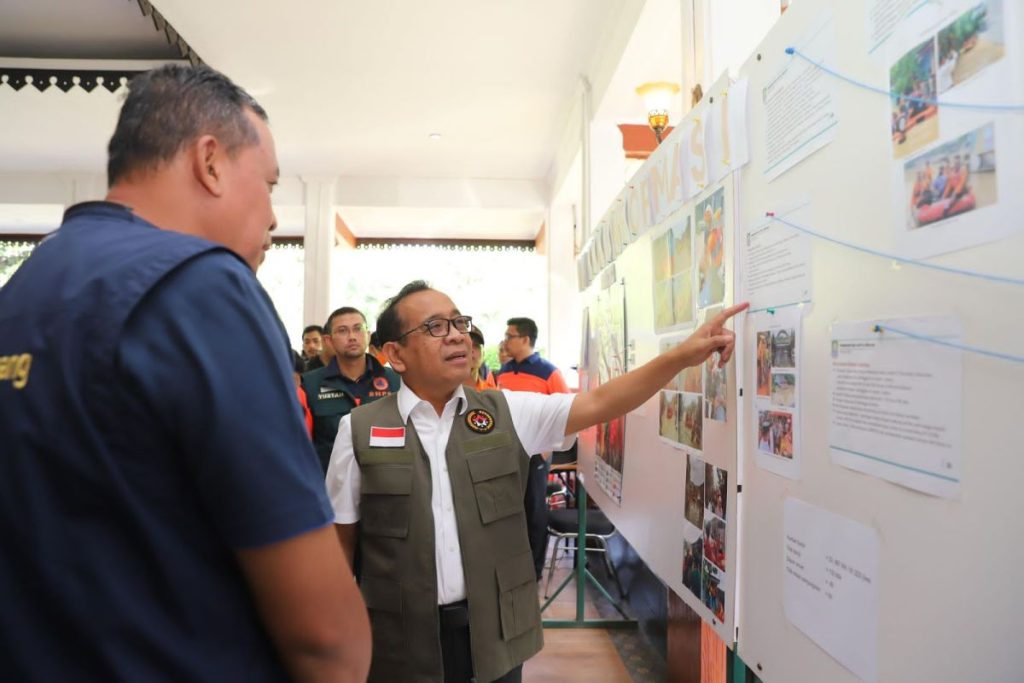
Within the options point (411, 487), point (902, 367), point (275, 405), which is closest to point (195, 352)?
point (275, 405)

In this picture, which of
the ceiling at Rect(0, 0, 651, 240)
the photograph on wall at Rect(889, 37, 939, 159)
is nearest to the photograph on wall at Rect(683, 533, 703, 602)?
the photograph on wall at Rect(889, 37, 939, 159)

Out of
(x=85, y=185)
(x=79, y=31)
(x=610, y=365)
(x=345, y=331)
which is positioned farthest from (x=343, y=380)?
(x=85, y=185)

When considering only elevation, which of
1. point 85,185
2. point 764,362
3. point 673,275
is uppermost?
point 85,185

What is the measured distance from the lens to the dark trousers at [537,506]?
3412 millimetres

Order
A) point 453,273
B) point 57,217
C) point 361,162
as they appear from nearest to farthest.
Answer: point 361,162 → point 57,217 → point 453,273

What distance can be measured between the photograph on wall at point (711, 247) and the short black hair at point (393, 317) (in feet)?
2.44

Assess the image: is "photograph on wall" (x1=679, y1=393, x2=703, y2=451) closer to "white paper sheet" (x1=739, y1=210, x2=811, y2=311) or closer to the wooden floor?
"white paper sheet" (x1=739, y1=210, x2=811, y2=311)

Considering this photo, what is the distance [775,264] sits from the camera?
1.16m

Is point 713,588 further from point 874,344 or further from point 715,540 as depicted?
point 874,344

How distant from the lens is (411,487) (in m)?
1.61

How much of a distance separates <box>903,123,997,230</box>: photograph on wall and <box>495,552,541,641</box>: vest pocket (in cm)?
118

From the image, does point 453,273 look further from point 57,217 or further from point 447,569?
point 447,569

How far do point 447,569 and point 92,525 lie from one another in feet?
3.46

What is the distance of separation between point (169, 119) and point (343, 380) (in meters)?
2.84
